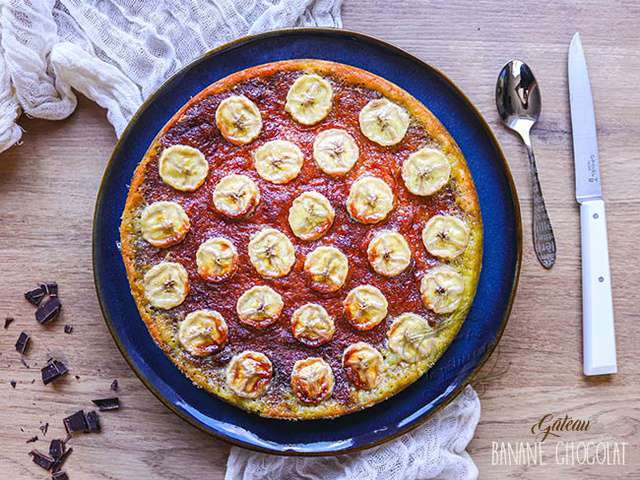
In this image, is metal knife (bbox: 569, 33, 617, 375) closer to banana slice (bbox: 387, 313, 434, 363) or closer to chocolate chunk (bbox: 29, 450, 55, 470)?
banana slice (bbox: 387, 313, 434, 363)

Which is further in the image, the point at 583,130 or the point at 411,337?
the point at 583,130

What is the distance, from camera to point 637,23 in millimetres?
3537

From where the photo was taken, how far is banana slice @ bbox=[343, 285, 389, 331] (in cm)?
310

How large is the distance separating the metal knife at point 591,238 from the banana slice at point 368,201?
40.8 inches

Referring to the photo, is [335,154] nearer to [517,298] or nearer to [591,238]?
[517,298]

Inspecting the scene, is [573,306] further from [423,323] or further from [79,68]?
[79,68]

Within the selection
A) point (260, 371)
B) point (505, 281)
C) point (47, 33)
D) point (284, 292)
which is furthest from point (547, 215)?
point (47, 33)

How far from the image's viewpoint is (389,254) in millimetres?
3107

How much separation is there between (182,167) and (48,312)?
1027 millimetres

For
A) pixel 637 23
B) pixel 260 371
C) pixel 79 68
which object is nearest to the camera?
pixel 260 371

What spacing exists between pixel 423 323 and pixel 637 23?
6.35 feet

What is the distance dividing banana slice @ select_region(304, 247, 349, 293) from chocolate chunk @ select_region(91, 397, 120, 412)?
1.15 meters

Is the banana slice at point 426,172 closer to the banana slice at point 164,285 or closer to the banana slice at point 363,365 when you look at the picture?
the banana slice at point 363,365

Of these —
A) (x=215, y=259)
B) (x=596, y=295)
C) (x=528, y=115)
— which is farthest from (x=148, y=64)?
(x=596, y=295)
